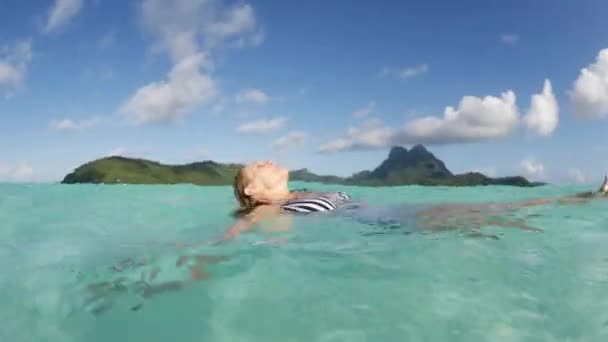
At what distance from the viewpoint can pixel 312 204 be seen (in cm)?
878

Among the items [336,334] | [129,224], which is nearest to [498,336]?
[336,334]

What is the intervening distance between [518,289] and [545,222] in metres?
4.42

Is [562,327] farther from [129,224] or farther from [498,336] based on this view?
[129,224]

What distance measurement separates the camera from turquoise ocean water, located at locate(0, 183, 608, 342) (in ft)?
13.5

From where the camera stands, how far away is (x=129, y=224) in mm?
11180

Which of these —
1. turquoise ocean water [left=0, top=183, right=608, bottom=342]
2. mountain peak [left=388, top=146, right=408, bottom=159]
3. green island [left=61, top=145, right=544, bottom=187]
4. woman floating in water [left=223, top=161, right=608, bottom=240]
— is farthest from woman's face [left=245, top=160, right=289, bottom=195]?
mountain peak [left=388, top=146, right=408, bottom=159]

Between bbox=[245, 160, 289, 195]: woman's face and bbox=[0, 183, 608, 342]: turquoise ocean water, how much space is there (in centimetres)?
168

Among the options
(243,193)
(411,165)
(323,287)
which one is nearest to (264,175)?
(243,193)

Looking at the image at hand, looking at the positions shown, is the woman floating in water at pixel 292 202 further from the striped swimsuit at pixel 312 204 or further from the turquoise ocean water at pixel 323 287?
the turquoise ocean water at pixel 323 287

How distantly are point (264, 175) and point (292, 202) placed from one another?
2.84ft

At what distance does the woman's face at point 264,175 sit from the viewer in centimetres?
931

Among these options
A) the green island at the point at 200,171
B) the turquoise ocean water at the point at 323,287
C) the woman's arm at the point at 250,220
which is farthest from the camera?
the green island at the point at 200,171

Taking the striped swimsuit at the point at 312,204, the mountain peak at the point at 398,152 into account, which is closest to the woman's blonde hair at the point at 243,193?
the striped swimsuit at the point at 312,204

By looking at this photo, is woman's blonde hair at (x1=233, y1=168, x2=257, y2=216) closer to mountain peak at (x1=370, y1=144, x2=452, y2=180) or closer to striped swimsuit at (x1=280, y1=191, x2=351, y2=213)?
striped swimsuit at (x1=280, y1=191, x2=351, y2=213)
